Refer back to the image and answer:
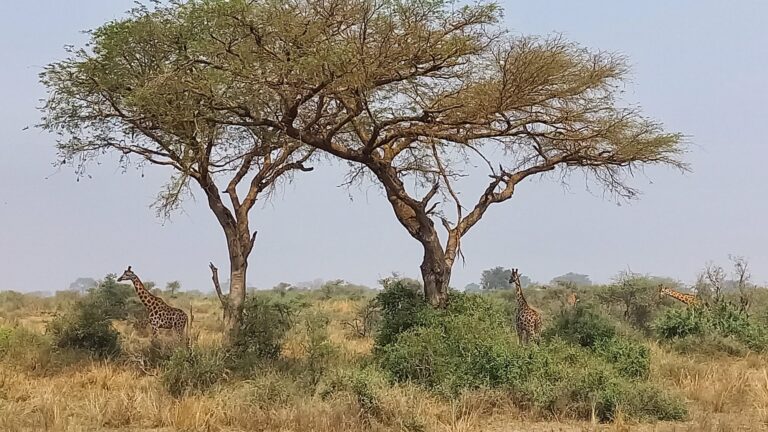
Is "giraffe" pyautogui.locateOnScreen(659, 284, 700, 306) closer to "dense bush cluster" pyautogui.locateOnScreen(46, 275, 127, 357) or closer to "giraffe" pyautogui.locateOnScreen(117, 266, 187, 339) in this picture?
"giraffe" pyautogui.locateOnScreen(117, 266, 187, 339)

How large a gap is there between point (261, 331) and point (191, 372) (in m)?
2.49

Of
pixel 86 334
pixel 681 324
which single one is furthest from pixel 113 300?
pixel 681 324

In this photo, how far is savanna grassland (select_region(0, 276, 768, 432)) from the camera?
28.8 feet

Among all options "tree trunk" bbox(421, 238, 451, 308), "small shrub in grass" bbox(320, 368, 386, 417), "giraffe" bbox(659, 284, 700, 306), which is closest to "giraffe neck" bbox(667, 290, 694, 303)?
"giraffe" bbox(659, 284, 700, 306)

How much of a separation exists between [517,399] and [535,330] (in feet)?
16.1

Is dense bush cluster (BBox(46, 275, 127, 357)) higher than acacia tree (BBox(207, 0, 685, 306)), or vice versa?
acacia tree (BBox(207, 0, 685, 306))

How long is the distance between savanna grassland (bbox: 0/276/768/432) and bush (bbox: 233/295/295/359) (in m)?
0.03

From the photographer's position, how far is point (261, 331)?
42.5 feet

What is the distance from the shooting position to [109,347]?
14.5m

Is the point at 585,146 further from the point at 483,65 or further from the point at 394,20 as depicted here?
the point at 394,20

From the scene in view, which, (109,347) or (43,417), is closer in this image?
(43,417)

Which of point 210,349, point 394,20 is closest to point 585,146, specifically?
point 394,20

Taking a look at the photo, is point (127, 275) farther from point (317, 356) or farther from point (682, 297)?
point (682, 297)

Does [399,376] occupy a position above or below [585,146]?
below
